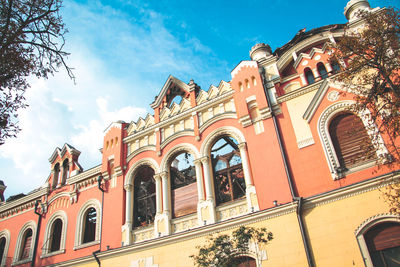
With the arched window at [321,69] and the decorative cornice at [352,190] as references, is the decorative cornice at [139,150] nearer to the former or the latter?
the decorative cornice at [352,190]

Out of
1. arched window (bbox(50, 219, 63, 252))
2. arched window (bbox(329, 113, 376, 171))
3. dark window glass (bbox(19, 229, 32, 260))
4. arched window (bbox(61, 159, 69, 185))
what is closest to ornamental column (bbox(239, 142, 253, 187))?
arched window (bbox(329, 113, 376, 171))

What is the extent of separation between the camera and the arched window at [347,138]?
11273 millimetres

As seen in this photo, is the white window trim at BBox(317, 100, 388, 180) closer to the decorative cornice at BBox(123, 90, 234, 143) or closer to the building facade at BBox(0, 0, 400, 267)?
the building facade at BBox(0, 0, 400, 267)

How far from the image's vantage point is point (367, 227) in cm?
998

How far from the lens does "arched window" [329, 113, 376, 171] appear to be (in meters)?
11.3

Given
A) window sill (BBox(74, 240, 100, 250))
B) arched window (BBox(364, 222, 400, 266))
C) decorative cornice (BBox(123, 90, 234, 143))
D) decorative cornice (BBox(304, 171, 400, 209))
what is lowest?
arched window (BBox(364, 222, 400, 266))

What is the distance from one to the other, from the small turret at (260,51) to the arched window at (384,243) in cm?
988

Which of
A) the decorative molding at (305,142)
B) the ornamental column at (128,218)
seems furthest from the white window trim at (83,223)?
the decorative molding at (305,142)

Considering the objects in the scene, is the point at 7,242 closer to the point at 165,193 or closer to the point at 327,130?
the point at 165,193

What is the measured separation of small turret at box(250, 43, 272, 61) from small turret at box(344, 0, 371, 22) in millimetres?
3956

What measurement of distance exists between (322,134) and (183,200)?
21.6 feet

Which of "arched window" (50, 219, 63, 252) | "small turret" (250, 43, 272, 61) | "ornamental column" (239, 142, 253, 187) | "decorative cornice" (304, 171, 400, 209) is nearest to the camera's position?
"decorative cornice" (304, 171, 400, 209)

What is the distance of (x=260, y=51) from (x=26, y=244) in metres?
17.8

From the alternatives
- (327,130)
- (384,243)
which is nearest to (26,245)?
(327,130)
